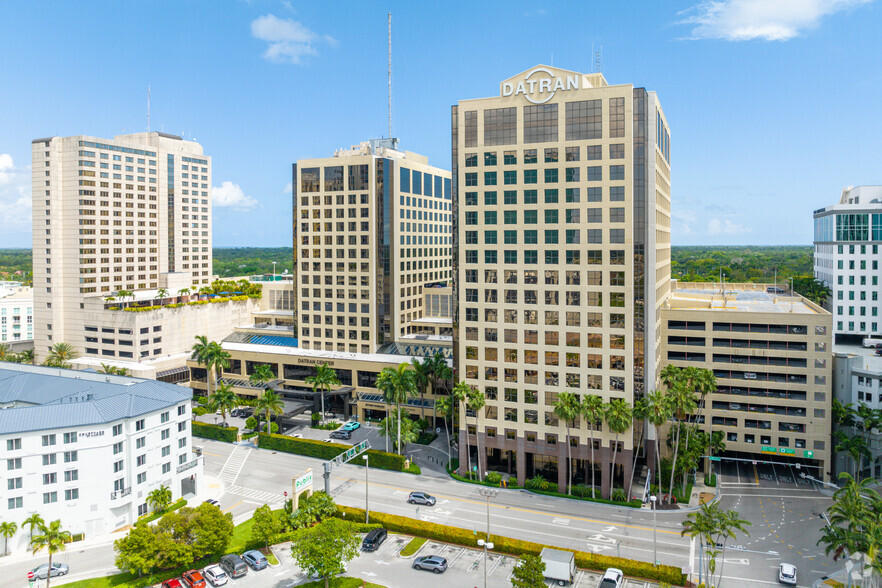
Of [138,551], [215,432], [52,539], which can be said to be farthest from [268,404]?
[52,539]

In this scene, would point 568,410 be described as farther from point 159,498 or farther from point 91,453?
point 91,453

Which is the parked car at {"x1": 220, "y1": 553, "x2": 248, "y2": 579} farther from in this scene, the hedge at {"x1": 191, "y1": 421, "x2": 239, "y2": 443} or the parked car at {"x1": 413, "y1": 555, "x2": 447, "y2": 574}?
the hedge at {"x1": 191, "y1": 421, "x2": 239, "y2": 443}

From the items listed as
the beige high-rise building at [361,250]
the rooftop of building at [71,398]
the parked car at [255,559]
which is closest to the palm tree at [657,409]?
the parked car at [255,559]

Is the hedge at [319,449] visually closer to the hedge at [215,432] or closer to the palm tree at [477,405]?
the hedge at [215,432]

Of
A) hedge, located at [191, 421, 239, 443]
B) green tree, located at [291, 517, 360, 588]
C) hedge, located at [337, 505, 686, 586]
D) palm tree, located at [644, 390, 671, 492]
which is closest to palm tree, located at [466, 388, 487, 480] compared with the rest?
hedge, located at [337, 505, 686, 586]

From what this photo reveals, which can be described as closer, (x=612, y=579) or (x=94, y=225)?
(x=612, y=579)

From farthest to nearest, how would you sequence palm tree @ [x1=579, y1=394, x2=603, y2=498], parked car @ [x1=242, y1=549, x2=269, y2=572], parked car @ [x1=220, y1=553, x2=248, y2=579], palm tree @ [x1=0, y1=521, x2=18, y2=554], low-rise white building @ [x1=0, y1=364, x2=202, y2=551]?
palm tree @ [x1=579, y1=394, x2=603, y2=498], low-rise white building @ [x1=0, y1=364, x2=202, y2=551], palm tree @ [x1=0, y1=521, x2=18, y2=554], parked car @ [x1=242, y1=549, x2=269, y2=572], parked car @ [x1=220, y1=553, x2=248, y2=579]

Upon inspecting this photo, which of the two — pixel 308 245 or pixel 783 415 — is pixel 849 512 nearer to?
pixel 783 415
